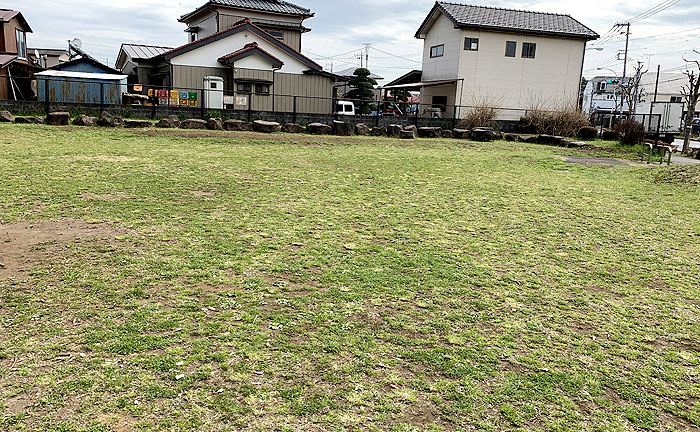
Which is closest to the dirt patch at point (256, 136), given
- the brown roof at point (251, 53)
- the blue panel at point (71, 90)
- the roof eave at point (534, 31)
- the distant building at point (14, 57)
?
the blue panel at point (71, 90)

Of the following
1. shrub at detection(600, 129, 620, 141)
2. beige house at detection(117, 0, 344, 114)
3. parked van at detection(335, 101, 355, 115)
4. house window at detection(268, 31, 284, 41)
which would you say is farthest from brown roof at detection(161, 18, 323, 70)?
shrub at detection(600, 129, 620, 141)

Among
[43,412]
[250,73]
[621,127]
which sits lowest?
[43,412]

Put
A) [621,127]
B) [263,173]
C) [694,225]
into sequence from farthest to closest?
[621,127] → [263,173] → [694,225]

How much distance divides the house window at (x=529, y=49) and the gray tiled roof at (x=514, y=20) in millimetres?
829

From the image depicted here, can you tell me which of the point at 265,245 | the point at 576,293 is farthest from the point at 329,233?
the point at 576,293

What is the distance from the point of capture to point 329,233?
20.7ft

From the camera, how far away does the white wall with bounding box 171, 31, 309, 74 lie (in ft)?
89.1

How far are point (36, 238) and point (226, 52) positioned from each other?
24033 millimetres

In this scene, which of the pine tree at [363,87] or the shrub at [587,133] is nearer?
the shrub at [587,133]

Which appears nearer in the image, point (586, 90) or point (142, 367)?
point (142, 367)

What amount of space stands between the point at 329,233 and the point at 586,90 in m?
Answer: 68.0

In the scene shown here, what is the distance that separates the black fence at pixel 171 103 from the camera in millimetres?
20750

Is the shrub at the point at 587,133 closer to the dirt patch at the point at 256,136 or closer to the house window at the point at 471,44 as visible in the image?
the house window at the point at 471,44

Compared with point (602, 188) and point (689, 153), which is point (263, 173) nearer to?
point (602, 188)
